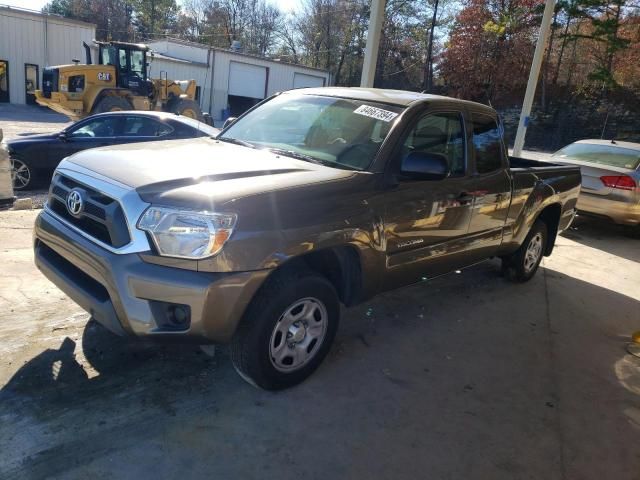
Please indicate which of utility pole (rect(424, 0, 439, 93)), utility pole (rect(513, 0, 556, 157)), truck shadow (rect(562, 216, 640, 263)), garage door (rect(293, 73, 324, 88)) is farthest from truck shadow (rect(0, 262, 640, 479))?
utility pole (rect(424, 0, 439, 93))

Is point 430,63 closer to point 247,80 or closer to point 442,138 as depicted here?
point 247,80

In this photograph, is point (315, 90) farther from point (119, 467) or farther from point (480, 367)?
point (119, 467)

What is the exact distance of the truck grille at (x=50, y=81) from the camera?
16.9 meters

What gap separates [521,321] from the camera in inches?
192

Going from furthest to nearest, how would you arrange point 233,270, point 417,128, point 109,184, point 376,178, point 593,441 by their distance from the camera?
1. point 417,128
2. point 376,178
3. point 593,441
4. point 109,184
5. point 233,270

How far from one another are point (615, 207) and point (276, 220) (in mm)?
7557

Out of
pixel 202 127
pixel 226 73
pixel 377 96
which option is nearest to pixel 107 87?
pixel 202 127

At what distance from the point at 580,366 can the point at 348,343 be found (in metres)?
1.89

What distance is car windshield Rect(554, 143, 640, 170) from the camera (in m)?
8.76

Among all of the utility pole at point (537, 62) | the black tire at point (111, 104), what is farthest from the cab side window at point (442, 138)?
the black tire at point (111, 104)

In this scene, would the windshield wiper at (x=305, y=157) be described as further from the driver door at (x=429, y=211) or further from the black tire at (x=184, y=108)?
the black tire at (x=184, y=108)

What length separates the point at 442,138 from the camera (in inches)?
163

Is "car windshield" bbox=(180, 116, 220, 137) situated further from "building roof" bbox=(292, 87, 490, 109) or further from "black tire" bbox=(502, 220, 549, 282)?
"black tire" bbox=(502, 220, 549, 282)

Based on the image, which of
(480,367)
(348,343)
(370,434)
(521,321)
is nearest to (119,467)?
(370,434)
